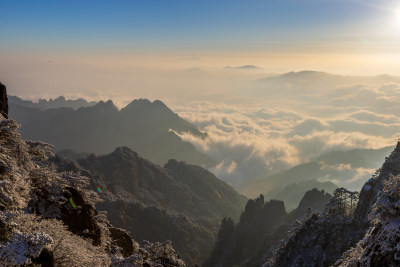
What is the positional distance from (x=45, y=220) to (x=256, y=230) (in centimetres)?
13178

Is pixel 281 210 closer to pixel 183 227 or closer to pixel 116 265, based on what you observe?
pixel 183 227

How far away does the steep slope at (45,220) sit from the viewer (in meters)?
16.6

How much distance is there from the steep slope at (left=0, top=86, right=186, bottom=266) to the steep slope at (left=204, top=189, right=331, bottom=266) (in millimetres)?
97167

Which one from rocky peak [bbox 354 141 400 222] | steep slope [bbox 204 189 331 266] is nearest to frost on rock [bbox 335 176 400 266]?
rocky peak [bbox 354 141 400 222]

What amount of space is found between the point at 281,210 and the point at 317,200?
24.5m

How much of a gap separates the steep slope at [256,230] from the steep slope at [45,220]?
97.2 meters

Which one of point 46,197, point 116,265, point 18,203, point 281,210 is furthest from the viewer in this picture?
point 281,210

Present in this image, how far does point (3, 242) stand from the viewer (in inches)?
631

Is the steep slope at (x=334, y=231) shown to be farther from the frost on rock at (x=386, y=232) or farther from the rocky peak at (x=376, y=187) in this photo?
the frost on rock at (x=386, y=232)

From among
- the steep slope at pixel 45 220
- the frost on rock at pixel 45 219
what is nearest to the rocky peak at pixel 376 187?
the frost on rock at pixel 45 219

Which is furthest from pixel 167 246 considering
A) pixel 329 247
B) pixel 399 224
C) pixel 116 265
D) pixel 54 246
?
pixel 329 247

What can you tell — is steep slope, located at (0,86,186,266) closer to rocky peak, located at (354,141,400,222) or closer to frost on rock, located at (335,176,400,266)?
frost on rock, located at (335,176,400,266)

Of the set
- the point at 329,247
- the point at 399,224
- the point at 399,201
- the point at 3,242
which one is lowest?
the point at 329,247

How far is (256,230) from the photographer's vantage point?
14175 centimetres
